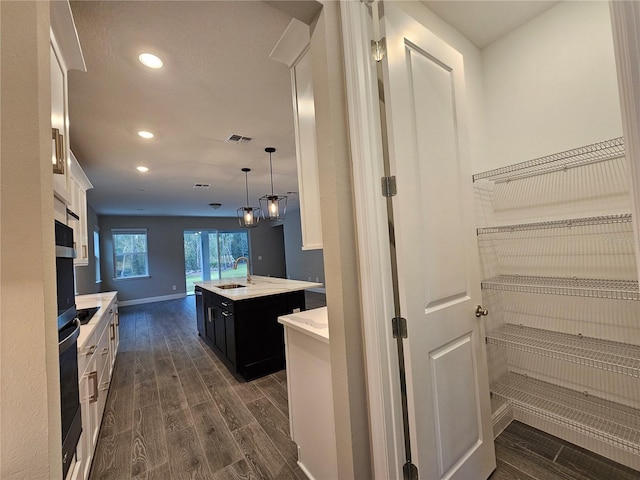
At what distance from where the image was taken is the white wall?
148cm

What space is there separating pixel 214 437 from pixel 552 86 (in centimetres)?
330

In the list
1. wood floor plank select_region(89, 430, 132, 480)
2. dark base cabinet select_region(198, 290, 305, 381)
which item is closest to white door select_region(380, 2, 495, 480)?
wood floor plank select_region(89, 430, 132, 480)

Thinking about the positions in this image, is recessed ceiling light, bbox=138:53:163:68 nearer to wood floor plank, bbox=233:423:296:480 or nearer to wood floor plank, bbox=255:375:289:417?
wood floor plank, bbox=233:423:296:480

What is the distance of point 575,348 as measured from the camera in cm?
143

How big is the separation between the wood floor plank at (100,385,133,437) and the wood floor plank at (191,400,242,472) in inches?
20.4

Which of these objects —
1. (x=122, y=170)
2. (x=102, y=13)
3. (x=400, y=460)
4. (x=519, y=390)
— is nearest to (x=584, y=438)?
(x=519, y=390)

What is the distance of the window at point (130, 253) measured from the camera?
761 cm

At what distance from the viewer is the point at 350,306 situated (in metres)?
1.10

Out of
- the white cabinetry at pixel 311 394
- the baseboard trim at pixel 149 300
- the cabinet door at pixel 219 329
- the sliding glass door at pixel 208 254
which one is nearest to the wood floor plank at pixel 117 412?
the cabinet door at pixel 219 329

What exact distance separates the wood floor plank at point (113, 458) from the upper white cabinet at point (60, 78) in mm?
1679

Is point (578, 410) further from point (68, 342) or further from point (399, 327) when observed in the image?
point (68, 342)

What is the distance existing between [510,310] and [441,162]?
1.31m

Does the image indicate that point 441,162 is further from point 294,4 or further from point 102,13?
point 102,13

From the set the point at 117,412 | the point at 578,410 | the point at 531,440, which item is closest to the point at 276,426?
the point at 117,412
